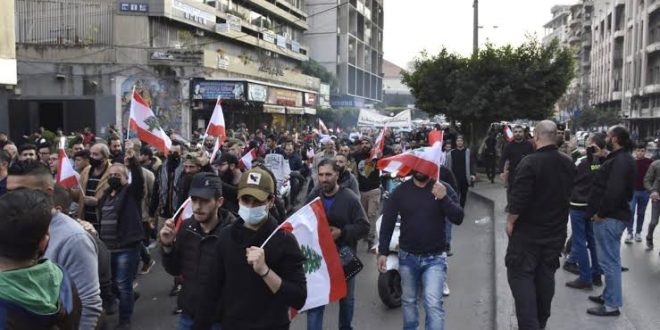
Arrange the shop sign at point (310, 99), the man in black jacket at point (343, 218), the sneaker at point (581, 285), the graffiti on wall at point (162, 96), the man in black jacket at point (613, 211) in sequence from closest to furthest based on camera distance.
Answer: the man in black jacket at point (343, 218) → the man in black jacket at point (613, 211) → the sneaker at point (581, 285) → the graffiti on wall at point (162, 96) → the shop sign at point (310, 99)

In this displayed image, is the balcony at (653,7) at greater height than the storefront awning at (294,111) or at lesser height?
greater

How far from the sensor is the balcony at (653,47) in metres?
57.0

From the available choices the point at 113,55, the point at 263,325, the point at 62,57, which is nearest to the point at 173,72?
the point at 113,55

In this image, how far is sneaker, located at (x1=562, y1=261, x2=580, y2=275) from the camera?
791 cm

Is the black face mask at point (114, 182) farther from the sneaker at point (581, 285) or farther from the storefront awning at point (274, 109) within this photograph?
the storefront awning at point (274, 109)

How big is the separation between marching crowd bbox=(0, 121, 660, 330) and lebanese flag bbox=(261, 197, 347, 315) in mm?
458

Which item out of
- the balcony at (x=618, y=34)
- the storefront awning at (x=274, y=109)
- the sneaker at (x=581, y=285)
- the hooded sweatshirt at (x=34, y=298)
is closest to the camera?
the hooded sweatshirt at (x=34, y=298)

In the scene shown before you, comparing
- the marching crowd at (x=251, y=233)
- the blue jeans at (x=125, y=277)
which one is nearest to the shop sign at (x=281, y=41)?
the marching crowd at (x=251, y=233)

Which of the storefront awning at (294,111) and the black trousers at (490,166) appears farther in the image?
the storefront awning at (294,111)

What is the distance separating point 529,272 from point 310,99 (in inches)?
1827

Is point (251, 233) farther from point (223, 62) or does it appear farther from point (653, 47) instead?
point (653, 47)

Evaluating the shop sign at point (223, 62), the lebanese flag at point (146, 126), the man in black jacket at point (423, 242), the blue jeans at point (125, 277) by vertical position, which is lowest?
the blue jeans at point (125, 277)

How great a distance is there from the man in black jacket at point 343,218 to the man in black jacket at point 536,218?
1.27 metres

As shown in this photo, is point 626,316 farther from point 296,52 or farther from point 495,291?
point 296,52
